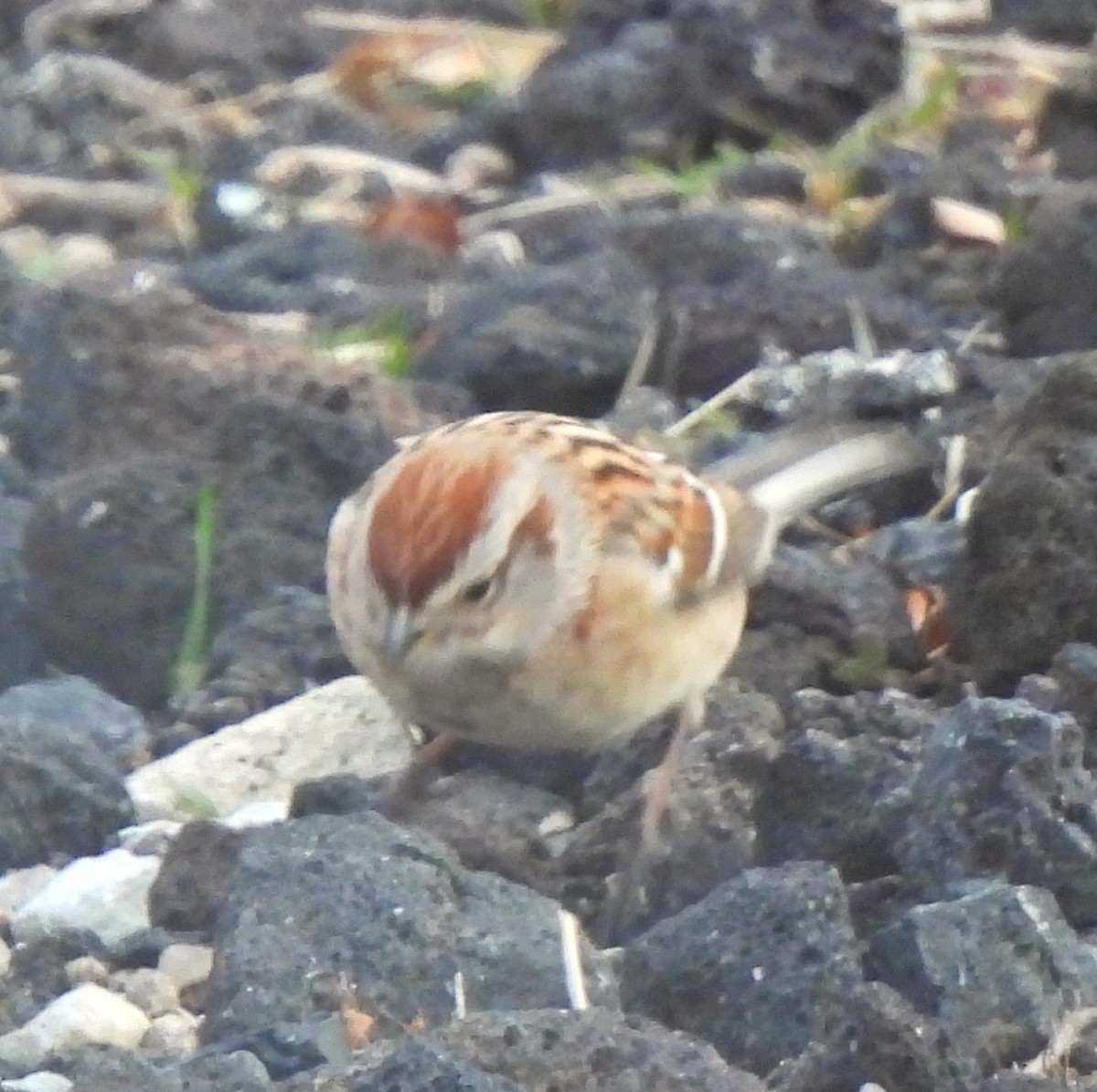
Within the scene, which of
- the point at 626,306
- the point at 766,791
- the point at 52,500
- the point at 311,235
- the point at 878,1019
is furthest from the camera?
the point at 311,235

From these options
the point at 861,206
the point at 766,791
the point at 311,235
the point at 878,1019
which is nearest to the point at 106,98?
the point at 311,235

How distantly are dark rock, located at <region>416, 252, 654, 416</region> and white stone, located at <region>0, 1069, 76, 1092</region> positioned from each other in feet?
9.63

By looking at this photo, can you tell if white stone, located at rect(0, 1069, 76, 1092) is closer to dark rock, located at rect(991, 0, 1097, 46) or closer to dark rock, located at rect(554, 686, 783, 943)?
dark rock, located at rect(554, 686, 783, 943)

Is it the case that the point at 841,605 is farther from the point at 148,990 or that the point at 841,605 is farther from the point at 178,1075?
the point at 178,1075

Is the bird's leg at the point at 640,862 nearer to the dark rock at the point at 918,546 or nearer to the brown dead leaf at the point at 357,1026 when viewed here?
the brown dead leaf at the point at 357,1026

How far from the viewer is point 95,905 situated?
4027 millimetres

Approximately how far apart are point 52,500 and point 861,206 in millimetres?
2675

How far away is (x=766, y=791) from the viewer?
3.93 metres

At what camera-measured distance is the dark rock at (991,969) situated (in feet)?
10.8

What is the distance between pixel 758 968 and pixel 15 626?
8.32 feet

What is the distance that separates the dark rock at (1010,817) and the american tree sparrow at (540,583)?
440mm

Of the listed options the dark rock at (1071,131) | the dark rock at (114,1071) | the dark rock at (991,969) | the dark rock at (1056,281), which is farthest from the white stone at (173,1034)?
the dark rock at (1071,131)

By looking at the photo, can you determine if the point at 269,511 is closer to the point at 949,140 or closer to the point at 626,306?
the point at 626,306

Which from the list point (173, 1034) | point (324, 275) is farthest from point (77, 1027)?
point (324, 275)
